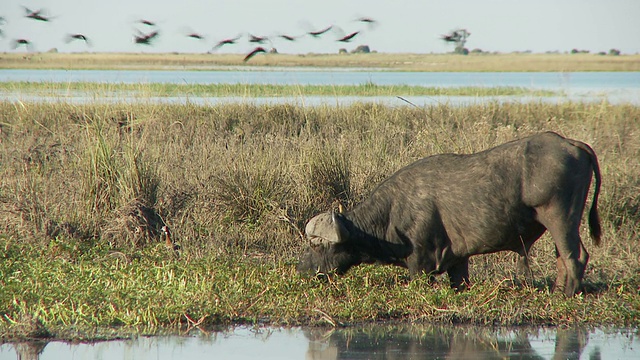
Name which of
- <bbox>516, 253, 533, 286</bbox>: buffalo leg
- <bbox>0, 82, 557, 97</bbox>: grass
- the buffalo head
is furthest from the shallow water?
<bbox>0, 82, 557, 97</bbox>: grass

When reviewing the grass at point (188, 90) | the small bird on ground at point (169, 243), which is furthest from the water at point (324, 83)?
the small bird on ground at point (169, 243)

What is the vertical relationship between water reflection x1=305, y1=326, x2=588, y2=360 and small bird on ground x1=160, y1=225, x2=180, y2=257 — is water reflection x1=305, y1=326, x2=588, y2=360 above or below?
above

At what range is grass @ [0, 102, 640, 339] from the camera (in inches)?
262

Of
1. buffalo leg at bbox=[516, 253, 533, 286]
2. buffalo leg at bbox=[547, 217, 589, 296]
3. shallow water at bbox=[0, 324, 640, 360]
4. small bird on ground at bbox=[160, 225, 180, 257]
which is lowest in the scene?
small bird on ground at bbox=[160, 225, 180, 257]

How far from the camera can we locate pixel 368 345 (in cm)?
603

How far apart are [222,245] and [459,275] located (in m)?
3.09

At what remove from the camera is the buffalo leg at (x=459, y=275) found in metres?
7.56

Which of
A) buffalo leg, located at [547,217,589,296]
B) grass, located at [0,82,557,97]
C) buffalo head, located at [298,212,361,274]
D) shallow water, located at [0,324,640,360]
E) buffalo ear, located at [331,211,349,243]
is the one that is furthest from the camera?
grass, located at [0,82,557,97]

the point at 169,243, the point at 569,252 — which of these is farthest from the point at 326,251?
the point at 569,252

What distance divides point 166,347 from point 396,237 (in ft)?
8.82

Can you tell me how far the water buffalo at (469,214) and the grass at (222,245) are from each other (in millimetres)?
305

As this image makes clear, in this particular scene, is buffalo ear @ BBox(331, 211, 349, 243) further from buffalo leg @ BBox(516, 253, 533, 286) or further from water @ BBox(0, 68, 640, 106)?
water @ BBox(0, 68, 640, 106)

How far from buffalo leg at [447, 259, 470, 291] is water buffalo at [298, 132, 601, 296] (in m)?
0.01

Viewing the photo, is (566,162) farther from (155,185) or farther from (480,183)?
(155,185)
